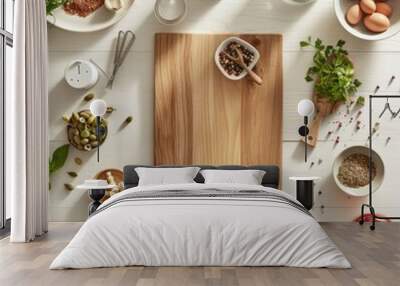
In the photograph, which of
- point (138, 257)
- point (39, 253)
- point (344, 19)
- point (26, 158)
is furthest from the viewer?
point (344, 19)

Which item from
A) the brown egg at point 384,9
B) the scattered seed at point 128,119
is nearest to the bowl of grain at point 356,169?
the brown egg at point 384,9

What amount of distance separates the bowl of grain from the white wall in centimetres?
17

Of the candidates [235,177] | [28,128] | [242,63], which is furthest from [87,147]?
[242,63]

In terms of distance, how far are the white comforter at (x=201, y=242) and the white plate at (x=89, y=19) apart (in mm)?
3069

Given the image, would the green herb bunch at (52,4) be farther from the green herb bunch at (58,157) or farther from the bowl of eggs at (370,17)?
the bowl of eggs at (370,17)

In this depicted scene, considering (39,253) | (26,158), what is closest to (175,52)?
(26,158)

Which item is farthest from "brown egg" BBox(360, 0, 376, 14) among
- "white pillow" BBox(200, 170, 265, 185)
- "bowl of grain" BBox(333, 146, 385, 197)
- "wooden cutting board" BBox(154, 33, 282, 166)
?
"white pillow" BBox(200, 170, 265, 185)

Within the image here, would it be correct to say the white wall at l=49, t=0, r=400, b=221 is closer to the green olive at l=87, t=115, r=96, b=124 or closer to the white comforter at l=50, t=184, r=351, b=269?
the green olive at l=87, t=115, r=96, b=124

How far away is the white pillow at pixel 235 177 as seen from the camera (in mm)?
6512

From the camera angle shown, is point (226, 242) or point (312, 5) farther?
point (312, 5)

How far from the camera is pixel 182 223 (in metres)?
4.67

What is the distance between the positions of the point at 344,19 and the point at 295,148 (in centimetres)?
153

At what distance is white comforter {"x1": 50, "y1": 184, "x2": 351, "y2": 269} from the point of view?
15.1ft

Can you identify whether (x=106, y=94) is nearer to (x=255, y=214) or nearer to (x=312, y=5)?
(x=312, y=5)
